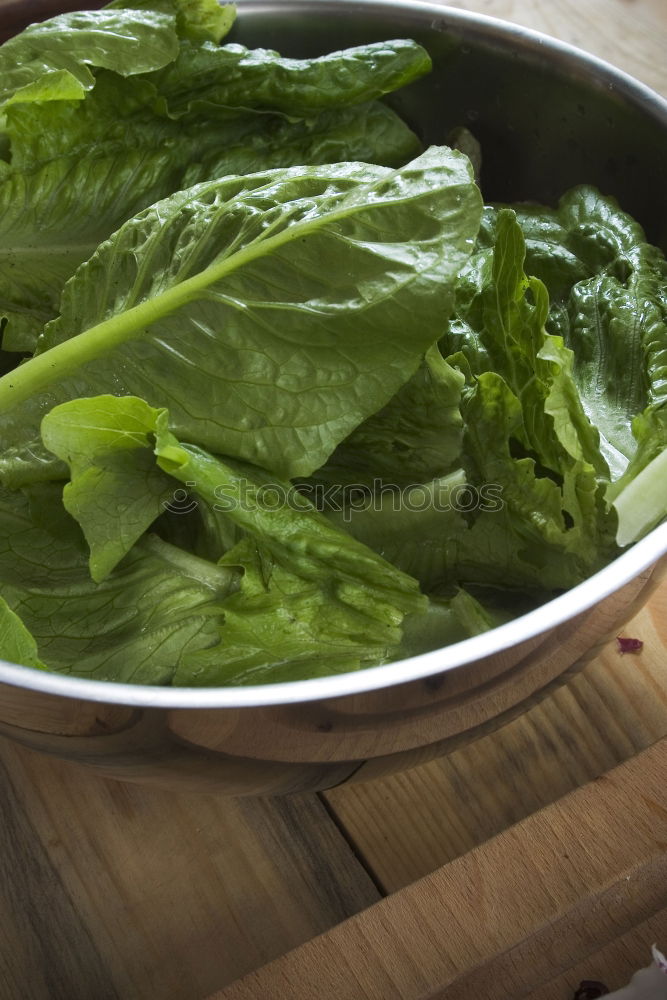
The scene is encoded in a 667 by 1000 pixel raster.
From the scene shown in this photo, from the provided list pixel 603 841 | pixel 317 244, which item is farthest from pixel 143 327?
pixel 603 841

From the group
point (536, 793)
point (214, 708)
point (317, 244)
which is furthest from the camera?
point (536, 793)

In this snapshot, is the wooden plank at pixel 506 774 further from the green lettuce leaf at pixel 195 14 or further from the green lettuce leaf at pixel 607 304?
the green lettuce leaf at pixel 195 14

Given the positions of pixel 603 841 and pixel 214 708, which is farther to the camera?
pixel 603 841

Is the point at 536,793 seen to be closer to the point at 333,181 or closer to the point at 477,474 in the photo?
the point at 477,474

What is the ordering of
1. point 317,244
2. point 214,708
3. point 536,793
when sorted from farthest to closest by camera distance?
1. point 536,793
2. point 317,244
3. point 214,708

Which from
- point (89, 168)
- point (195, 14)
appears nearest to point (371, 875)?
point (89, 168)

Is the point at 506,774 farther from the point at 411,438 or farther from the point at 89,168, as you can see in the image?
the point at 89,168
